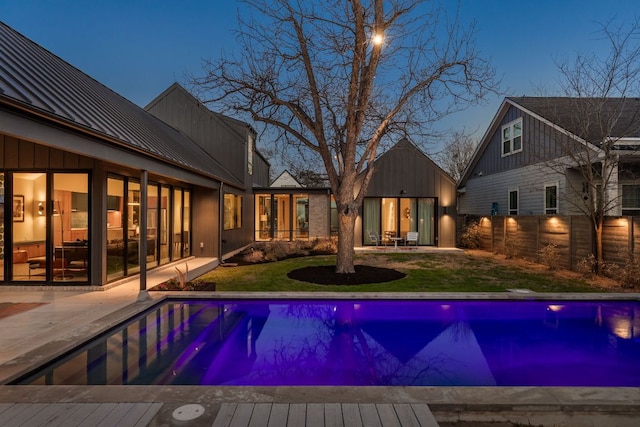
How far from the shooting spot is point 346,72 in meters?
9.52

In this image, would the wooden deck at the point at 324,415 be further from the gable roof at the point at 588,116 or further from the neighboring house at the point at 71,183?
the gable roof at the point at 588,116

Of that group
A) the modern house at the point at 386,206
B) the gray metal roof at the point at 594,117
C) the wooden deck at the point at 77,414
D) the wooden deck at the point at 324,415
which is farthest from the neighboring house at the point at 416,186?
the wooden deck at the point at 77,414

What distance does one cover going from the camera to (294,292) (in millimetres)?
7297

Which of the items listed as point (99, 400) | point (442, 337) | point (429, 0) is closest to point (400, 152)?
point (429, 0)

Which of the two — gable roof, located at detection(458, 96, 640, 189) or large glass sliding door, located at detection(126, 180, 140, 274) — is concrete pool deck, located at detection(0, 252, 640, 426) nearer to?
large glass sliding door, located at detection(126, 180, 140, 274)

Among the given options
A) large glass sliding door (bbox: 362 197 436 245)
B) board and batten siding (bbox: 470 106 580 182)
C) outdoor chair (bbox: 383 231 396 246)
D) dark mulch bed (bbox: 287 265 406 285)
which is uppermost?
board and batten siding (bbox: 470 106 580 182)

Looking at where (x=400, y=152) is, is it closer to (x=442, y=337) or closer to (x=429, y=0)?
(x=429, y=0)

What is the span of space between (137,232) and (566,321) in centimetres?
913

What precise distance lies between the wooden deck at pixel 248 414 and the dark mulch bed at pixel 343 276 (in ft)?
18.3

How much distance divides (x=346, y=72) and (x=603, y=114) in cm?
798

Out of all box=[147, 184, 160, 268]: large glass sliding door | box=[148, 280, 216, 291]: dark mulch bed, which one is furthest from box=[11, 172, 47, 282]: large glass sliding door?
box=[147, 184, 160, 268]: large glass sliding door

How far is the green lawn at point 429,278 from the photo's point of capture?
8.05 m

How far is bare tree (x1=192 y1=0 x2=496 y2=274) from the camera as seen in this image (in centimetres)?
873

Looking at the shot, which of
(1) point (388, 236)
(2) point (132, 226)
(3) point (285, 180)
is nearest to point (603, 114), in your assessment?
(1) point (388, 236)
